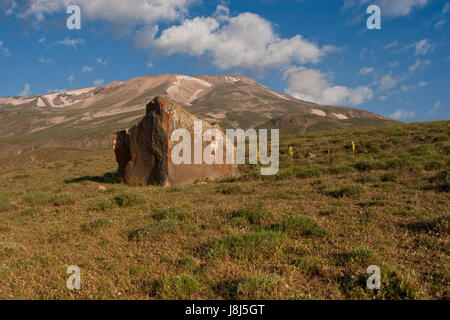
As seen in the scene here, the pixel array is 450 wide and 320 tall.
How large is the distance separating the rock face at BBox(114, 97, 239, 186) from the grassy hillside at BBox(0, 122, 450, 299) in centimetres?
243

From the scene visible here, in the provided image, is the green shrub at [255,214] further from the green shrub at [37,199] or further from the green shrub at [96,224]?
the green shrub at [37,199]

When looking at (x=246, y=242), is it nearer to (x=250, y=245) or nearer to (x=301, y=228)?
(x=250, y=245)

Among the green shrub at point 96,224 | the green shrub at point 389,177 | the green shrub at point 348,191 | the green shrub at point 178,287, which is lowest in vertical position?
the green shrub at point 178,287

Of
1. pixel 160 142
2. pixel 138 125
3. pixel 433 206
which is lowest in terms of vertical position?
pixel 433 206

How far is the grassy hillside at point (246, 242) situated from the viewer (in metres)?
4.02

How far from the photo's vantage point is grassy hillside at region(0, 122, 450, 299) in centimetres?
402

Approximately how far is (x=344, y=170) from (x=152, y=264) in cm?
949

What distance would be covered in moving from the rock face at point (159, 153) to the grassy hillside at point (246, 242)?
243cm

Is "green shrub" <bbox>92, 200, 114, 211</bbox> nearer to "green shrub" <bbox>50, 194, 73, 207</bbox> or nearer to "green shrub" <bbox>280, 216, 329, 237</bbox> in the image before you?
"green shrub" <bbox>50, 194, 73, 207</bbox>

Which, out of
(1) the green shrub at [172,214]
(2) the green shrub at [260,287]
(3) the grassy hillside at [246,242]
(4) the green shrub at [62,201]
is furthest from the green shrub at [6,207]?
(2) the green shrub at [260,287]

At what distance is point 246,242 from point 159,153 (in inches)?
349

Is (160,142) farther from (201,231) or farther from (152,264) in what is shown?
(152,264)
